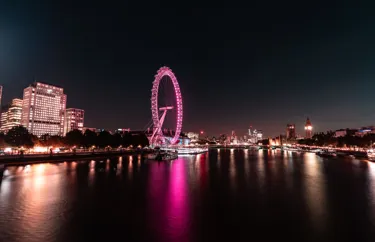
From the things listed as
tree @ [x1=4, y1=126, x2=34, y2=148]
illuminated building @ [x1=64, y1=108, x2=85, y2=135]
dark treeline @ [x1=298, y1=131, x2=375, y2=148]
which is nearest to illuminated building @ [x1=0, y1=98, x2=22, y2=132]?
illuminated building @ [x1=64, y1=108, x2=85, y2=135]

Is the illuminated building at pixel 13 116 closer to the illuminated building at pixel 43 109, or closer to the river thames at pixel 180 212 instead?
the illuminated building at pixel 43 109

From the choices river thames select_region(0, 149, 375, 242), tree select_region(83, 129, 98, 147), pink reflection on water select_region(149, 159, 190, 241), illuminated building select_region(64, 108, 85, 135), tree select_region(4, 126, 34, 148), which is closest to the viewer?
river thames select_region(0, 149, 375, 242)

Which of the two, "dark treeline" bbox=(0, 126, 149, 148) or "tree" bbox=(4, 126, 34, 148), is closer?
"tree" bbox=(4, 126, 34, 148)

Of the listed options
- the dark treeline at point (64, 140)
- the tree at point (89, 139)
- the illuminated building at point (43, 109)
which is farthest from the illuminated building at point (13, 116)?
the tree at point (89, 139)

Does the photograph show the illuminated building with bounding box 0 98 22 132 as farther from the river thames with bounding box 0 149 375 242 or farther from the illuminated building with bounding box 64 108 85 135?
the river thames with bounding box 0 149 375 242

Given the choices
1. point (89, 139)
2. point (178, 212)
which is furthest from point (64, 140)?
point (178, 212)

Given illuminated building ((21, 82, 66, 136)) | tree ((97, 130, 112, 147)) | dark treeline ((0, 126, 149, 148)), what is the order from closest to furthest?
dark treeline ((0, 126, 149, 148)) < tree ((97, 130, 112, 147)) < illuminated building ((21, 82, 66, 136))
